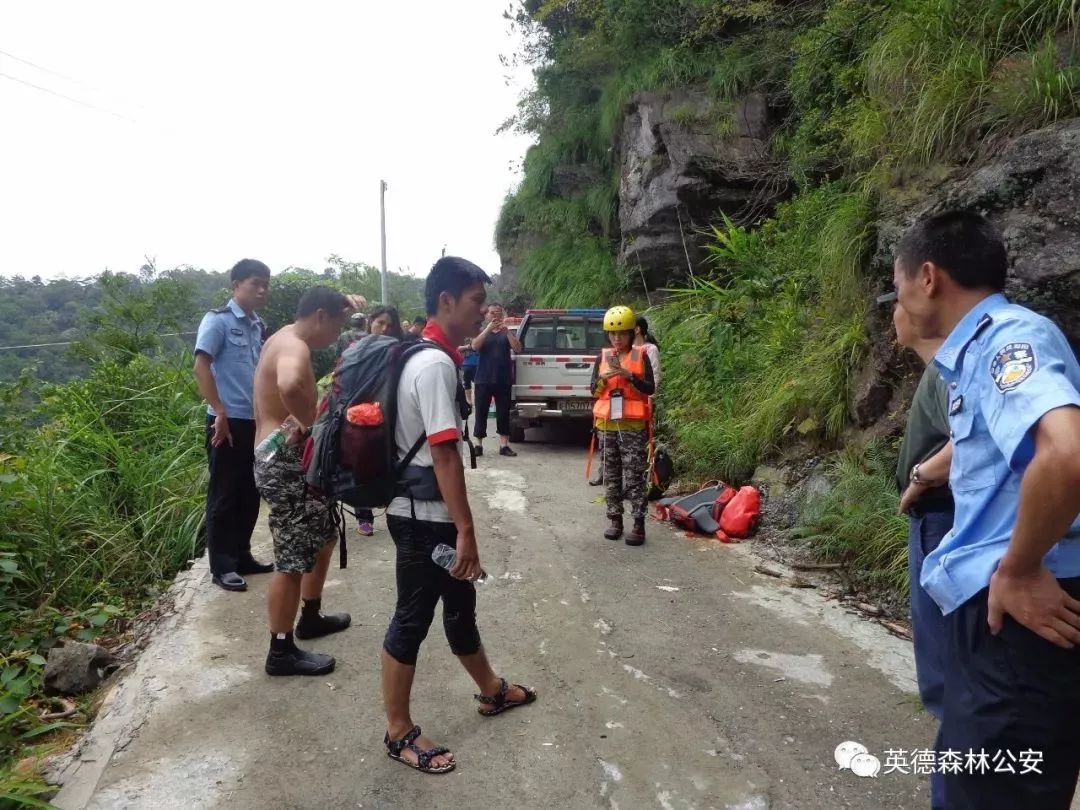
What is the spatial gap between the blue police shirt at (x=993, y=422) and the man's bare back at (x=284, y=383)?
2740mm

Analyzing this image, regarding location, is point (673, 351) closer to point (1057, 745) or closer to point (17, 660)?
point (17, 660)

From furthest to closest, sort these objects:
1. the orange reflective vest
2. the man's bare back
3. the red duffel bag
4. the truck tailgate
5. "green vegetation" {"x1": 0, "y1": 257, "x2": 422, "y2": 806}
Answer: the truck tailgate, the red duffel bag, the orange reflective vest, "green vegetation" {"x1": 0, "y1": 257, "x2": 422, "y2": 806}, the man's bare back

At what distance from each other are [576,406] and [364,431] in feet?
22.6

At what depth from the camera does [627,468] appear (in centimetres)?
589

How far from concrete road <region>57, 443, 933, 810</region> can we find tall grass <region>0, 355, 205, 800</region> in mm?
768

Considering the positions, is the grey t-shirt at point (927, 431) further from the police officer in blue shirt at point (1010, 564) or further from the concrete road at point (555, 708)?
the concrete road at point (555, 708)

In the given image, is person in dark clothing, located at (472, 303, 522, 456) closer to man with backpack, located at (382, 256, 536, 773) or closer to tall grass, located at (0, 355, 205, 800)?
tall grass, located at (0, 355, 205, 800)

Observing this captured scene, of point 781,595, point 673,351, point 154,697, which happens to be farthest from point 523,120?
point 154,697

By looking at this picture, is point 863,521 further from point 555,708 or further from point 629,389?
point 555,708

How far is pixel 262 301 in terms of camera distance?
5.09 meters

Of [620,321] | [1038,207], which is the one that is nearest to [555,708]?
[620,321]

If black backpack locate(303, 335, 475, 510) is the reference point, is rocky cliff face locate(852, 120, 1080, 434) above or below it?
above

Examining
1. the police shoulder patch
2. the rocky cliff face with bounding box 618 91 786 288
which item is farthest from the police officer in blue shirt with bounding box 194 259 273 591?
the rocky cliff face with bounding box 618 91 786 288

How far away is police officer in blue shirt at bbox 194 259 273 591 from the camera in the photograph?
4793 mm
